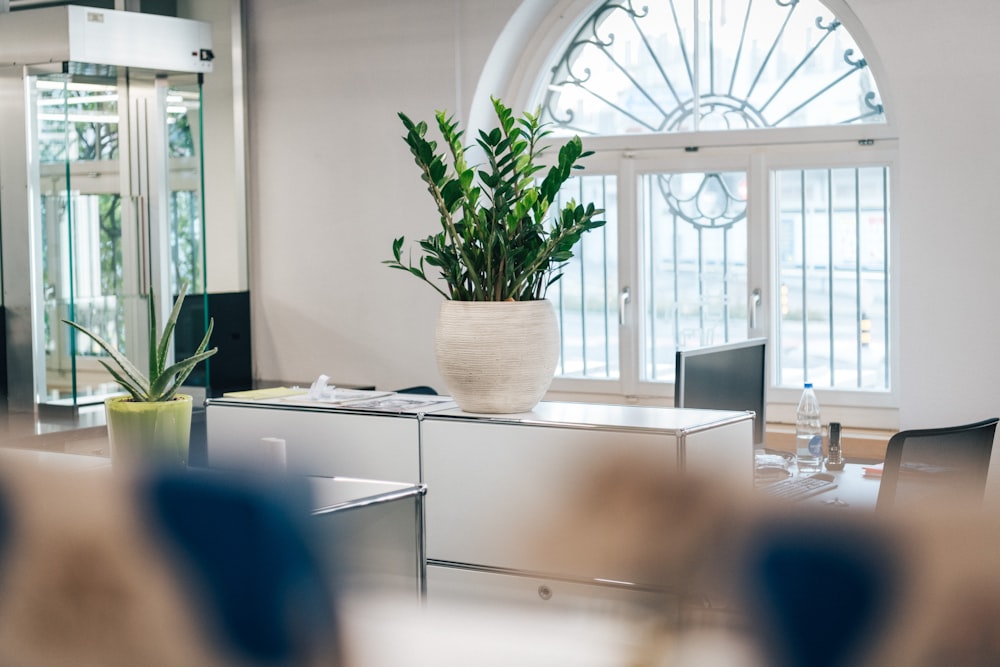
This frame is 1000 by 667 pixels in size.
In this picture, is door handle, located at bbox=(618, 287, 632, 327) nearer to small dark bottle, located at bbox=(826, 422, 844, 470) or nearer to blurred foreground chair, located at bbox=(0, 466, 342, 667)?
small dark bottle, located at bbox=(826, 422, 844, 470)

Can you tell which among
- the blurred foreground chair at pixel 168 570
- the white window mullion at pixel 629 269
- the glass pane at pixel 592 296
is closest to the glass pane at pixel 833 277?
the white window mullion at pixel 629 269

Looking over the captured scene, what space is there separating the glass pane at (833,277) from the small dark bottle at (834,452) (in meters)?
1.29

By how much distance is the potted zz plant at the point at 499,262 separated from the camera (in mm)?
1828

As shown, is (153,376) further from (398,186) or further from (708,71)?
(398,186)

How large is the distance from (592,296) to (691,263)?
53 centimetres

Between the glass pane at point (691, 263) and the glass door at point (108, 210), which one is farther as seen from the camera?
the glass pane at point (691, 263)

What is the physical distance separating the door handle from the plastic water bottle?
168 centimetres

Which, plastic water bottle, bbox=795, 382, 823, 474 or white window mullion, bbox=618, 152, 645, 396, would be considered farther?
white window mullion, bbox=618, 152, 645, 396

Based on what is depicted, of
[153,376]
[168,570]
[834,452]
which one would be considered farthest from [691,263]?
[168,570]

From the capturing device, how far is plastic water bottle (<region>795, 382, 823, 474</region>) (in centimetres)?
369

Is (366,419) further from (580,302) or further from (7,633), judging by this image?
(580,302)

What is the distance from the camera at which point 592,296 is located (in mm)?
5504

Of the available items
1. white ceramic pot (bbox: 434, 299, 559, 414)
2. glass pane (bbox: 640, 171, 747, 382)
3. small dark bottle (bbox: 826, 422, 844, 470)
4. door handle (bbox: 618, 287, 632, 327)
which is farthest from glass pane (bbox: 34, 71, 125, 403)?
white ceramic pot (bbox: 434, 299, 559, 414)

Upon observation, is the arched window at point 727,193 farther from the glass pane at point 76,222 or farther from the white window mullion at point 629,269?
the glass pane at point 76,222
